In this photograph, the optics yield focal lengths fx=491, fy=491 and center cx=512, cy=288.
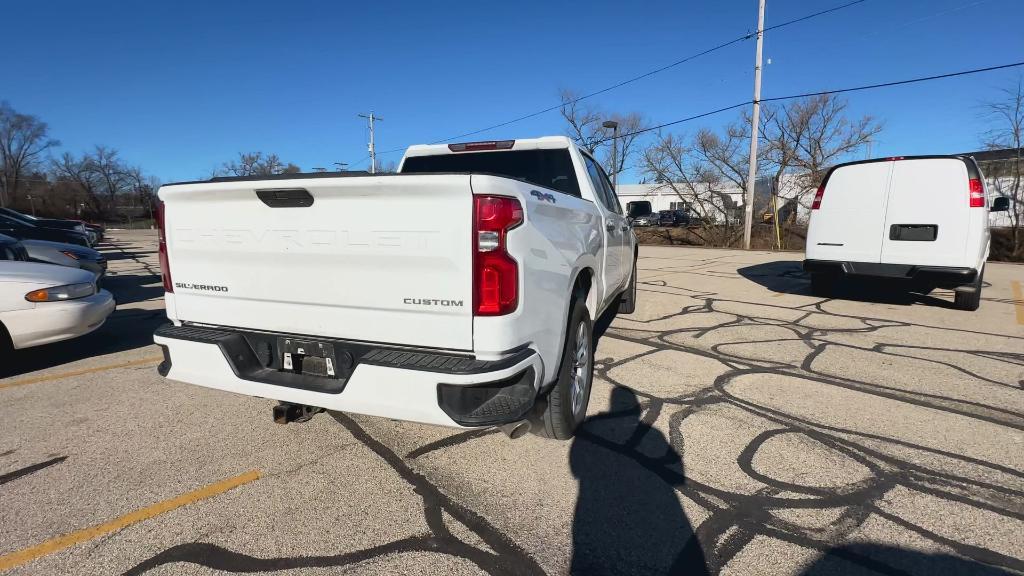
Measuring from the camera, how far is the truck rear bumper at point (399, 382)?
2162mm

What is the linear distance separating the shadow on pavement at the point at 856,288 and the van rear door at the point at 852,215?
716 millimetres

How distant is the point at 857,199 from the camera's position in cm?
688

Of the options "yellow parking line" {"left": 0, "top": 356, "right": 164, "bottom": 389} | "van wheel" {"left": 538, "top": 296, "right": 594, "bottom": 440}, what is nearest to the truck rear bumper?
"van wheel" {"left": 538, "top": 296, "right": 594, "bottom": 440}

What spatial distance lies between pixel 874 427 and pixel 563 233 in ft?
8.18

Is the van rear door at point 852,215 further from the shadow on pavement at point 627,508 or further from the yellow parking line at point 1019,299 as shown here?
the shadow on pavement at point 627,508

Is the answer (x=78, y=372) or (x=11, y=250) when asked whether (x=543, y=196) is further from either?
(x=11, y=250)

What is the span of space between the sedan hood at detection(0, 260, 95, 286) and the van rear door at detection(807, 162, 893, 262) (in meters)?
9.10

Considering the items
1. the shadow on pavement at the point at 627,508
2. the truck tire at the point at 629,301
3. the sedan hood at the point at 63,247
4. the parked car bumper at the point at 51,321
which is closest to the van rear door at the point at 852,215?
the truck tire at the point at 629,301

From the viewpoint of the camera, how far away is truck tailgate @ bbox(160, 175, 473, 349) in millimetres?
2201

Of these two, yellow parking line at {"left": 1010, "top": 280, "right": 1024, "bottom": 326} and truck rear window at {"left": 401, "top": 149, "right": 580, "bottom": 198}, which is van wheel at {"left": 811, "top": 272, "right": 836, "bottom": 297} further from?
truck rear window at {"left": 401, "top": 149, "right": 580, "bottom": 198}

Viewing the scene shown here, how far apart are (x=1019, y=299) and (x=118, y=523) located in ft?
39.0

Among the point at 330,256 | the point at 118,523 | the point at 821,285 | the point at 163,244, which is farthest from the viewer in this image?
the point at 821,285

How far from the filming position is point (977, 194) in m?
6.15

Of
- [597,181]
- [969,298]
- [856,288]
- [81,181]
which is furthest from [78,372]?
[81,181]
